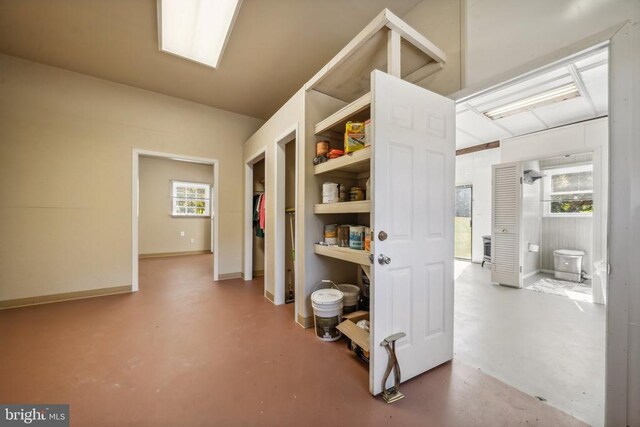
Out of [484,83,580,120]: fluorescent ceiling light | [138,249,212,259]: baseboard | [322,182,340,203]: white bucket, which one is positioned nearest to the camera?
[322,182,340,203]: white bucket

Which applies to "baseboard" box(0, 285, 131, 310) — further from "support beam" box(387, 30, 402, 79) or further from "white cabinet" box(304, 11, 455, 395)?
"support beam" box(387, 30, 402, 79)

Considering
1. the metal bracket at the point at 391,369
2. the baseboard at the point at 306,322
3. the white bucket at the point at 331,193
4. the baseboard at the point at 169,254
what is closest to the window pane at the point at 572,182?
the white bucket at the point at 331,193

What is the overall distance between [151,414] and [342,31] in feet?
11.8

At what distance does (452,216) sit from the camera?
6.25 feet

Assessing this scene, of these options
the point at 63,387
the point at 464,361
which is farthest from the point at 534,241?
the point at 63,387

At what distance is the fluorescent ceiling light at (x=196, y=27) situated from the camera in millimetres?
2182

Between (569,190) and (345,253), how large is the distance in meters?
A: 5.63

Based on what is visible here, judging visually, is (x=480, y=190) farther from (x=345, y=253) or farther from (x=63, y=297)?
(x=63, y=297)

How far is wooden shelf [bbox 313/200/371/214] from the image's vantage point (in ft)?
6.04

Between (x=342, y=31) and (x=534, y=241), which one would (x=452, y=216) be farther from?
(x=534, y=241)

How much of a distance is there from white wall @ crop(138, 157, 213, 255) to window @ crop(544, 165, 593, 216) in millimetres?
8688

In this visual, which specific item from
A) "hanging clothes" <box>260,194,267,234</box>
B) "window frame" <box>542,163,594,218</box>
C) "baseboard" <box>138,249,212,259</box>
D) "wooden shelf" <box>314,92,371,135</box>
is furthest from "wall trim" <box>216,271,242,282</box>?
"window frame" <box>542,163,594,218</box>

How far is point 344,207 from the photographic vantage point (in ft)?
6.81

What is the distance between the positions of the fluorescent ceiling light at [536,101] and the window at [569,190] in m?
2.14
